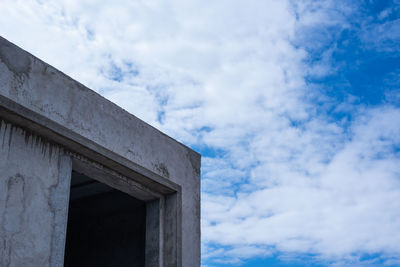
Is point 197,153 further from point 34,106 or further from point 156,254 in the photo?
point 34,106

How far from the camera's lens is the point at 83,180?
25.7 ft

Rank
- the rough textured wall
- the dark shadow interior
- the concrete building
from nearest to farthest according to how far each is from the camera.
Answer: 1. the rough textured wall
2. the concrete building
3. the dark shadow interior

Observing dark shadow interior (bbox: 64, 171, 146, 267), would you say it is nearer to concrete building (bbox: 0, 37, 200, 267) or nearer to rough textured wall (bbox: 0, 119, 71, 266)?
concrete building (bbox: 0, 37, 200, 267)

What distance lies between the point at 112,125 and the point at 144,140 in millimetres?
564

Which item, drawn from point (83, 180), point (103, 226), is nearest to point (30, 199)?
point (83, 180)

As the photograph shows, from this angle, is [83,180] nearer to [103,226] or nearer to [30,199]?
[103,226]

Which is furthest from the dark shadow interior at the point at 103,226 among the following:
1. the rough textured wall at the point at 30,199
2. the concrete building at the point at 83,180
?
the rough textured wall at the point at 30,199

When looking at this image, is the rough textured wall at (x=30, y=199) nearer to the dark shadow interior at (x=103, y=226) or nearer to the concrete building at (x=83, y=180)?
the concrete building at (x=83, y=180)

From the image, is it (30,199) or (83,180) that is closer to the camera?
(30,199)

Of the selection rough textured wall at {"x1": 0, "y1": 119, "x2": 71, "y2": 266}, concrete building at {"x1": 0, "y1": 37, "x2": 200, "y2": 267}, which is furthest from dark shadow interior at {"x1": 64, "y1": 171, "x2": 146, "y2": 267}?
rough textured wall at {"x1": 0, "y1": 119, "x2": 71, "y2": 266}

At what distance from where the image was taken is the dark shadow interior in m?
7.84

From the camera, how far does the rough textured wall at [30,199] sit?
5250mm

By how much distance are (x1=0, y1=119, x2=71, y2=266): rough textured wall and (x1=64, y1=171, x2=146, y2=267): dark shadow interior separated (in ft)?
5.99

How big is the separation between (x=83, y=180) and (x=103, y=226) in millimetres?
883
